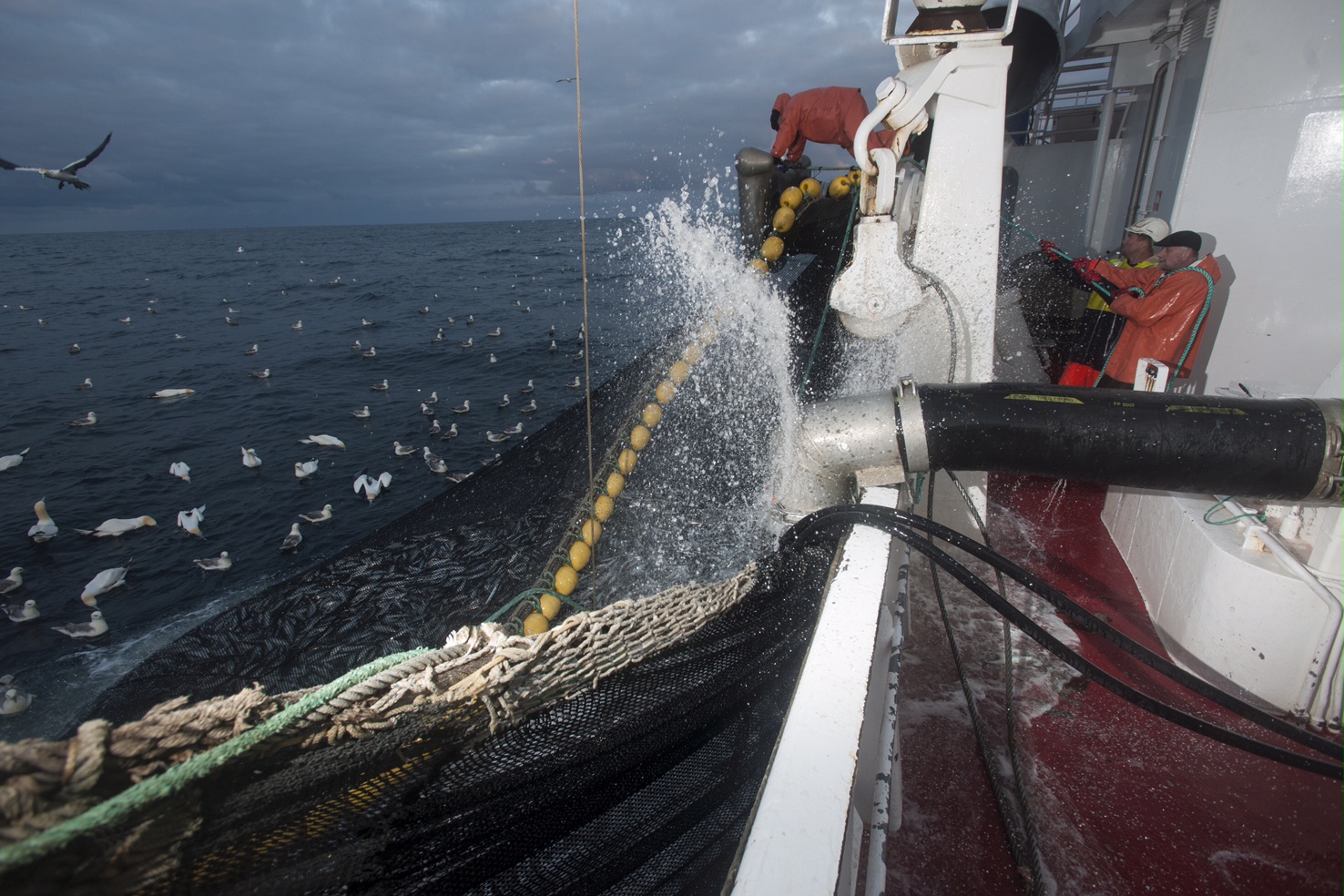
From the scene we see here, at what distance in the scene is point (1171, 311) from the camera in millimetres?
3906

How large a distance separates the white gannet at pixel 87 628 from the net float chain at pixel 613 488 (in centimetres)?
737

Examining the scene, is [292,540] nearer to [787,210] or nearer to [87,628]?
[87,628]

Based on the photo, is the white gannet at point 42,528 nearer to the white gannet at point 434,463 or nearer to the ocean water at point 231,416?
the ocean water at point 231,416

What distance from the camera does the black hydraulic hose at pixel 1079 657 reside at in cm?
157

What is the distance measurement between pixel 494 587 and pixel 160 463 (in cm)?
1248

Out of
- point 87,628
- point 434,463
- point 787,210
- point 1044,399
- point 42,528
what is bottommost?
point 87,628

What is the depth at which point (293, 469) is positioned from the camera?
1291 cm

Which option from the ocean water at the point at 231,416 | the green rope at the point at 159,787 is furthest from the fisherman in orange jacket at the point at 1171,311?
the ocean water at the point at 231,416

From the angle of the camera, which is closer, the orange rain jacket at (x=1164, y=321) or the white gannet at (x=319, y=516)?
the orange rain jacket at (x=1164, y=321)

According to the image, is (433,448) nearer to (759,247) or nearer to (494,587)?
(494,587)

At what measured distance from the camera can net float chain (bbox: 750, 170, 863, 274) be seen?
19.3 feet

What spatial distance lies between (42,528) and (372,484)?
17.1 feet

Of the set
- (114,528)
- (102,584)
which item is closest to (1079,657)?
(102,584)

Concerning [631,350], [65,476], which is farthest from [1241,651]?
[65,476]
